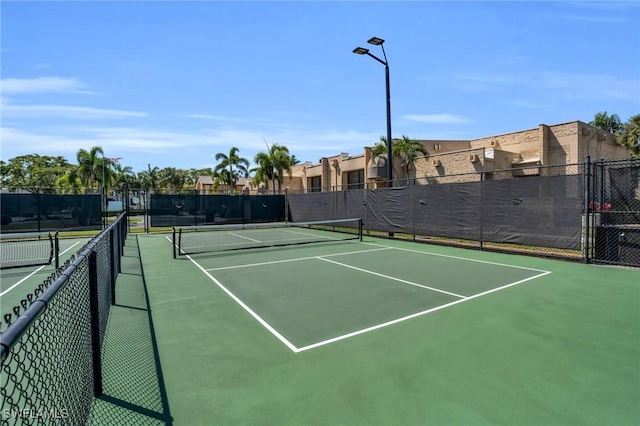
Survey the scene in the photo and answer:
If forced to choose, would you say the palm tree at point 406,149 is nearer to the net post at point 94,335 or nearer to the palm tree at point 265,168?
the palm tree at point 265,168

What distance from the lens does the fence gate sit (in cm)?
816

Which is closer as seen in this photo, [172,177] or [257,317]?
[257,317]

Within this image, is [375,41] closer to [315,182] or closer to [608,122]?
[315,182]

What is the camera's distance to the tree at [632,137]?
25.6 m

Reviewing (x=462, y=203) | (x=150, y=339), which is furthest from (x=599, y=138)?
(x=150, y=339)

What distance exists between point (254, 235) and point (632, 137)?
28032 millimetres

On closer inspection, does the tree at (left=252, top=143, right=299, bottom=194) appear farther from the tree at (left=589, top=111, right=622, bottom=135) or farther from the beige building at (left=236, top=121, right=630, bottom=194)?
A: the tree at (left=589, top=111, right=622, bottom=135)

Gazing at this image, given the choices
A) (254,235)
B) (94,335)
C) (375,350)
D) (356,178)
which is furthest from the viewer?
(356,178)

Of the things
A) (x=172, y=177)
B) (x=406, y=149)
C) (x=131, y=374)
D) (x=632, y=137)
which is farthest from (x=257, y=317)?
(x=172, y=177)

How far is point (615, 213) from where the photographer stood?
8273mm

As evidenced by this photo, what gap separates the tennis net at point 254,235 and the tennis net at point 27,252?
3123 millimetres

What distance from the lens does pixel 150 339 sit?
4.42 metres

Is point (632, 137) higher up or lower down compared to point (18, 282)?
higher up

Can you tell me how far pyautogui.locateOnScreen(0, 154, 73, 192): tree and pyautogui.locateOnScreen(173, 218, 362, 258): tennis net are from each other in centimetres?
4569
